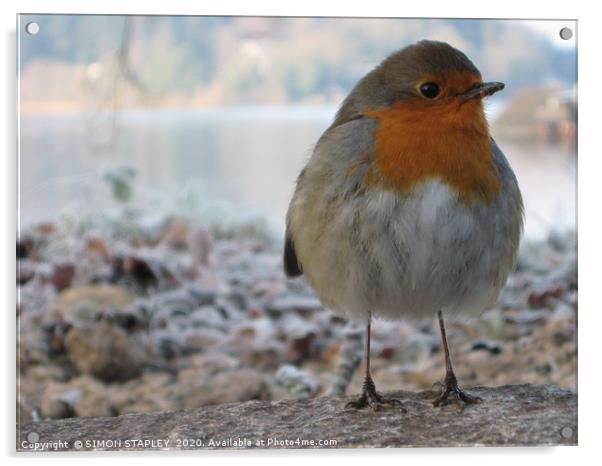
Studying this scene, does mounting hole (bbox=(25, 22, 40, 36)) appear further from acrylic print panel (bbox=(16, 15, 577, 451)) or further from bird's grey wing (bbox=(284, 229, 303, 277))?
bird's grey wing (bbox=(284, 229, 303, 277))

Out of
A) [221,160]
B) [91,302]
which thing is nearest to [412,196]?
[221,160]

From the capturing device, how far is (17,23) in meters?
2.12

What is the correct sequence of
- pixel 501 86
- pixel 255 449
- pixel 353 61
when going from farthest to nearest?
pixel 353 61 < pixel 255 449 < pixel 501 86

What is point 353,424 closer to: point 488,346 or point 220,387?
point 220,387

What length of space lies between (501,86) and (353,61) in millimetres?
745

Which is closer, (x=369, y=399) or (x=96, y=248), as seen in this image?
(x=369, y=399)

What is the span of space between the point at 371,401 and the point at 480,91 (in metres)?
0.73

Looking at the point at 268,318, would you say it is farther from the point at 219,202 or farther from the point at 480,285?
the point at 480,285

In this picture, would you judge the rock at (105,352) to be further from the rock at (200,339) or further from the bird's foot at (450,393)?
the bird's foot at (450,393)

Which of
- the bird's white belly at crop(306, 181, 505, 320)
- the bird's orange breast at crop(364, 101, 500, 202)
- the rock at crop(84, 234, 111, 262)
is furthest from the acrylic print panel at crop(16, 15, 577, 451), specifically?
the bird's orange breast at crop(364, 101, 500, 202)

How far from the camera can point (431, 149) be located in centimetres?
164

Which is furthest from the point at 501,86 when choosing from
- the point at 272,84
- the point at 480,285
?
the point at 272,84

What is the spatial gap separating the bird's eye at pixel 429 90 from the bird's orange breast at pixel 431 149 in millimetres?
19

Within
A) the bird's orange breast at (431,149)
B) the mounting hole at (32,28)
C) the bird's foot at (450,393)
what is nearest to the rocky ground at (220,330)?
the bird's foot at (450,393)
